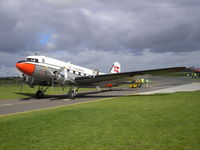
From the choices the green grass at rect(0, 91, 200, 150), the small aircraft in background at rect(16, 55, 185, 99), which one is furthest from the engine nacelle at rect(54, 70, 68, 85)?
the green grass at rect(0, 91, 200, 150)

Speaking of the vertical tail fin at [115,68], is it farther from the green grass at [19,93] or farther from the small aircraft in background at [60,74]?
the small aircraft in background at [60,74]

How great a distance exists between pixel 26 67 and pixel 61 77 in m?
3.52

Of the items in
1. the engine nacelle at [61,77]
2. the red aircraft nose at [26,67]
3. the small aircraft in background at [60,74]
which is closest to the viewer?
the red aircraft nose at [26,67]

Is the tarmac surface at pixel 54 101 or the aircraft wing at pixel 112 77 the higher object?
the aircraft wing at pixel 112 77

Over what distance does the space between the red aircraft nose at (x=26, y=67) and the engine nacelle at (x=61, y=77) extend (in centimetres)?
239

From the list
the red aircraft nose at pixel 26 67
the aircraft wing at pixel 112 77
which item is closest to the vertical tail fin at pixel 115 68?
the aircraft wing at pixel 112 77

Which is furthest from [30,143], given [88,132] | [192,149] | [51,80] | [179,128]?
[51,80]

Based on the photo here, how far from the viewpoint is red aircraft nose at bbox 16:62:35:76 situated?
1788 cm

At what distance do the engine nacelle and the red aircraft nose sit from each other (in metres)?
2.39

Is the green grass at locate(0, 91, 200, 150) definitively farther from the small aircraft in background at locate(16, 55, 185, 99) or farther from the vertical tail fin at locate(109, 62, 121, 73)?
the vertical tail fin at locate(109, 62, 121, 73)

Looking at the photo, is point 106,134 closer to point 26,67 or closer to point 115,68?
point 26,67

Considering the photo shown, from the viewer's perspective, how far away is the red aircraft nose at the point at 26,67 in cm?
1788

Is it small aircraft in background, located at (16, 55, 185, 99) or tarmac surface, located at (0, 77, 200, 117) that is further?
small aircraft in background, located at (16, 55, 185, 99)

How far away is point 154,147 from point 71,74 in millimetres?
16154
